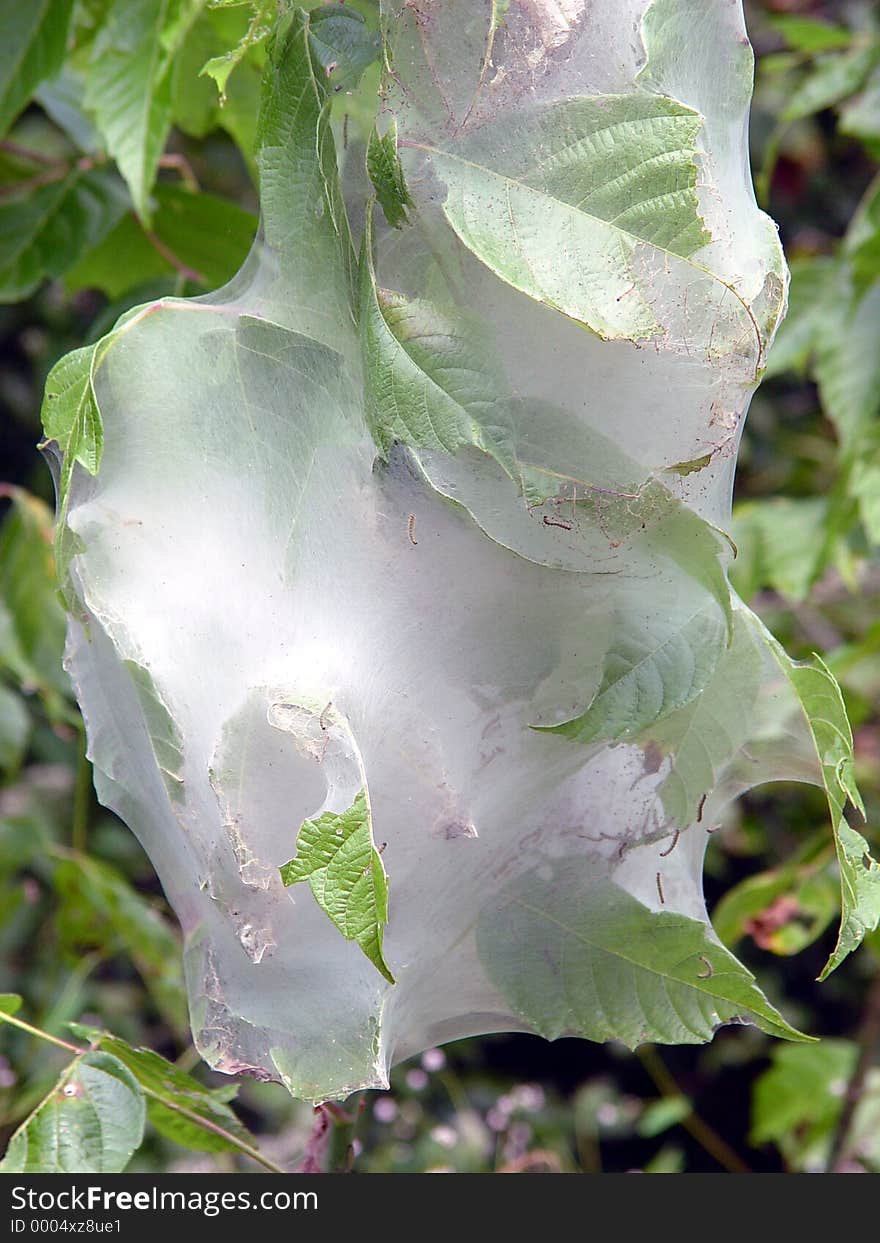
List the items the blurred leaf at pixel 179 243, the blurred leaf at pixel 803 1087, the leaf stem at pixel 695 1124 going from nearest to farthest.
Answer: the blurred leaf at pixel 179 243, the blurred leaf at pixel 803 1087, the leaf stem at pixel 695 1124

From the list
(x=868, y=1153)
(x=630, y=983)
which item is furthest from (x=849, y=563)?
(x=630, y=983)

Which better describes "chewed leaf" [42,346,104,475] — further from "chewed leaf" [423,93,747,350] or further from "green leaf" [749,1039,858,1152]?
"green leaf" [749,1039,858,1152]

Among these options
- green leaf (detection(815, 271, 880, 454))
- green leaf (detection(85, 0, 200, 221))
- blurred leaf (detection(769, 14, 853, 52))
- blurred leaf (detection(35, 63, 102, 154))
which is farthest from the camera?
blurred leaf (detection(769, 14, 853, 52))

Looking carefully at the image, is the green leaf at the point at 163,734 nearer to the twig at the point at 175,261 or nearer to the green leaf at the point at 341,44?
the green leaf at the point at 341,44

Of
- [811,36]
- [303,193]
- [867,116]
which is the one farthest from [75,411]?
[811,36]

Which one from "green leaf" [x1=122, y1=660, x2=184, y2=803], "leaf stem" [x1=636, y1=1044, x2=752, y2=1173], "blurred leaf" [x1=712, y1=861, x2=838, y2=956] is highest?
"green leaf" [x1=122, y1=660, x2=184, y2=803]

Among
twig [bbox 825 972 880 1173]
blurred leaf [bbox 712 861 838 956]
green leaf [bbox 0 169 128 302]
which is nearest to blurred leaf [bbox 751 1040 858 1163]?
twig [bbox 825 972 880 1173]

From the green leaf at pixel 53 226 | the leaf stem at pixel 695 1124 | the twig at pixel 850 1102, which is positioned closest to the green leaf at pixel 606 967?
the green leaf at pixel 53 226
